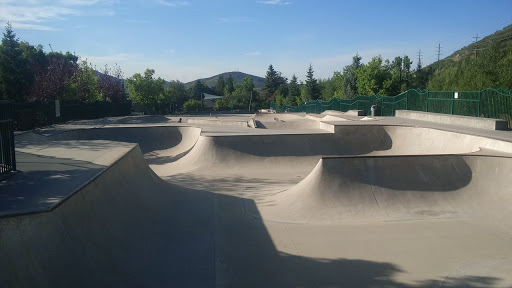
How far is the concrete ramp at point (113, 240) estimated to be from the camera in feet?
13.4

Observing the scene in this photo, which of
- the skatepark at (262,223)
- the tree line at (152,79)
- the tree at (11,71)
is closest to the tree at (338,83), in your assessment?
the tree line at (152,79)

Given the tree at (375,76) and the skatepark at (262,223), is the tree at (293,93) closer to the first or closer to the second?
the tree at (375,76)

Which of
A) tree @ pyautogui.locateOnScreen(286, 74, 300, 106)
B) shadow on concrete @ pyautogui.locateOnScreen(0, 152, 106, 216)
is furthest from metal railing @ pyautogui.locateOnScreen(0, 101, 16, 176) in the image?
tree @ pyautogui.locateOnScreen(286, 74, 300, 106)

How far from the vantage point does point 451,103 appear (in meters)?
18.6

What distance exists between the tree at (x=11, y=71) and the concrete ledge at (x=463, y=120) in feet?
111

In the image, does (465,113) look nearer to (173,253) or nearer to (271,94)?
(173,253)

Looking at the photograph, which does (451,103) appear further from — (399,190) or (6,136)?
(6,136)

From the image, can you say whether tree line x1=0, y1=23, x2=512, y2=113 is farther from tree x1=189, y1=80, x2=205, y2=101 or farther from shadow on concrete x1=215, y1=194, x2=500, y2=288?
tree x1=189, y1=80, x2=205, y2=101

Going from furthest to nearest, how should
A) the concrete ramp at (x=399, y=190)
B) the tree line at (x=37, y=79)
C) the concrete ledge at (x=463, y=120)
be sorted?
the tree line at (x=37, y=79) → the concrete ledge at (x=463, y=120) → the concrete ramp at (x=399, y=190)

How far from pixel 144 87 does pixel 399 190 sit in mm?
44781

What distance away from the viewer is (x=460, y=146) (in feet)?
40.2

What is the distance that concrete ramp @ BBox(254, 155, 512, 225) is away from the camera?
8383mm

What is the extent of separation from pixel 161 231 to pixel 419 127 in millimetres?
11855

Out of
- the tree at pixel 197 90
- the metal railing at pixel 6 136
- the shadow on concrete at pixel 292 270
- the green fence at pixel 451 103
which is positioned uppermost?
the tree at pixel 197 90
